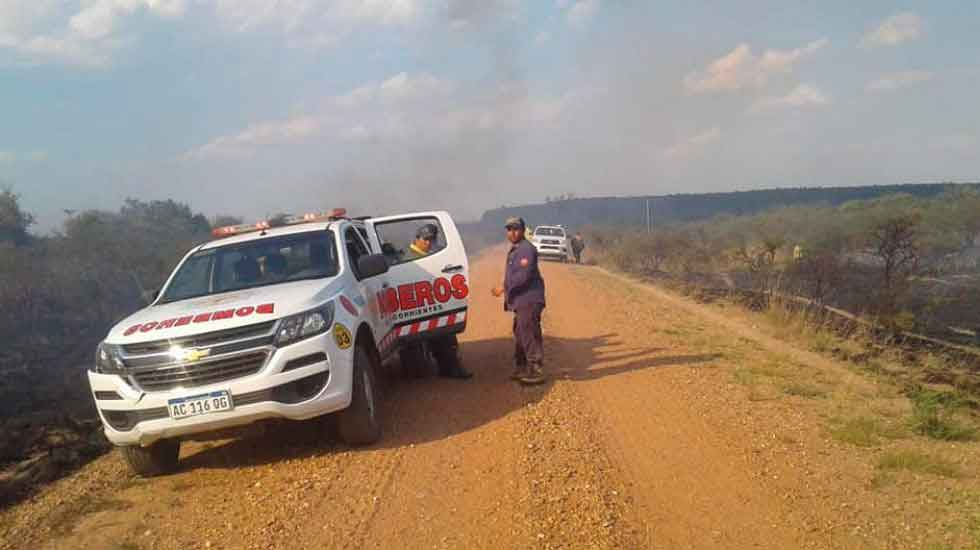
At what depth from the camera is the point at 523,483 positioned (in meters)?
4.51

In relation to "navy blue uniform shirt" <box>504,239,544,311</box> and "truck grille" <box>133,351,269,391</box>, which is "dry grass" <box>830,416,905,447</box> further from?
"truck grille" <box>133,351,269,391</box>

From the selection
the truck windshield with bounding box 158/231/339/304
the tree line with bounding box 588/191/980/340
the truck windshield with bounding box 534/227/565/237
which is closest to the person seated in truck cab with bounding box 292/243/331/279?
the truck windshield with bounding box 158/231/339/304

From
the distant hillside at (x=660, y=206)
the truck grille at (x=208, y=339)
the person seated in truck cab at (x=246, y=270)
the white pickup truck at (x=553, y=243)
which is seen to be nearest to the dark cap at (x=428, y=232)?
the person seated in truck cab at (x=246, y=270)

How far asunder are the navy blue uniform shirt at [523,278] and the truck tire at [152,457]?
3.50m

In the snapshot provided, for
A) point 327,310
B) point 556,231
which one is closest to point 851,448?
point 327,310

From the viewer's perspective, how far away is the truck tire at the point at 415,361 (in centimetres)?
768

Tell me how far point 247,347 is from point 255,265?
5.19 feet

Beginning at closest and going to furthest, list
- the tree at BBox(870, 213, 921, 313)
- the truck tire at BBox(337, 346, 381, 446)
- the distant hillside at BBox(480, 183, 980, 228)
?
the truck tire at BBox(337, 346, 381, 446) → the tree at BBox(870, 213, 921, 313) → the distant hillside at BBox(480, 183, 980, 228)

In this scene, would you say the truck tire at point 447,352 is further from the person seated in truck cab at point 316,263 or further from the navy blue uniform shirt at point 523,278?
the person seated in truck cab at point 316,263

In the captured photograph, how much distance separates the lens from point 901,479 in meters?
4.59

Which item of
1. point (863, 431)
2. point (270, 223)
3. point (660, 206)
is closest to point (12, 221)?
point (270, 223)

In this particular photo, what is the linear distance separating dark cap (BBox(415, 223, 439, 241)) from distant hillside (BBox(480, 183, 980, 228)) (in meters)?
66.5

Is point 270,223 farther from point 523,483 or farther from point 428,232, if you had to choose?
point 523,483

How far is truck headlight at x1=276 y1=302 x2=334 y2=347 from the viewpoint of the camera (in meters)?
4.79
